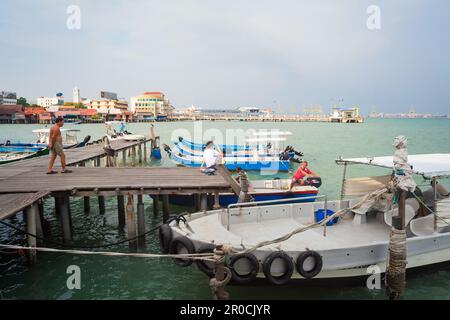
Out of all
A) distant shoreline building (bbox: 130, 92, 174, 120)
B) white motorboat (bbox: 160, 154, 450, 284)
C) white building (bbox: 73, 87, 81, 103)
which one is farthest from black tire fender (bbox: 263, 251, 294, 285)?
white building (bbox: 73, 87, 81, 103)

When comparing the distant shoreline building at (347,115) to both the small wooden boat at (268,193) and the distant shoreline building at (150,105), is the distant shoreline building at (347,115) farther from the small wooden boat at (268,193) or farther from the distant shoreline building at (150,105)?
the small wooden boat at (268,193)

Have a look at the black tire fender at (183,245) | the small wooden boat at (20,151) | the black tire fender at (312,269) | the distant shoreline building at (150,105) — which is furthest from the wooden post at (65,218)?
the distant shoreline building at (150,105)

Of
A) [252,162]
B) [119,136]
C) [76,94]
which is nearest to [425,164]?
[252,162]

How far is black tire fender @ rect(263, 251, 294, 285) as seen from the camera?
7.23 metres

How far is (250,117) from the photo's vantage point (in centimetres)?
19950

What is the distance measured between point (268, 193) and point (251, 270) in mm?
7667

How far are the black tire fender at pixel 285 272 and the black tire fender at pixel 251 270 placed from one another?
8.2 inches

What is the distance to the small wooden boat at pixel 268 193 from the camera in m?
14.8

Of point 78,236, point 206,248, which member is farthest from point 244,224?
point 78,236

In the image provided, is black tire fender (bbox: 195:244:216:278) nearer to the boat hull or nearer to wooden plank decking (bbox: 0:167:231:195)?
wooden plank decking (bbox: 0:167:231:195)

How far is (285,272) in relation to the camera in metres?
7.35
